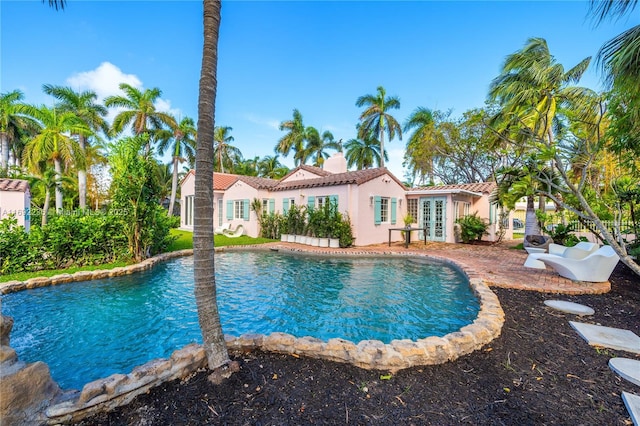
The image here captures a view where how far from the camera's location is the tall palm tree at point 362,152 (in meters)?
29.2

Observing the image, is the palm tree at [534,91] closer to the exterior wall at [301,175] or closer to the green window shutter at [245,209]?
the exterior wall at [301,175]

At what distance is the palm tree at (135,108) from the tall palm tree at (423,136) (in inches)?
900

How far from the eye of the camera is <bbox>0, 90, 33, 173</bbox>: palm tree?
2061 centimetres

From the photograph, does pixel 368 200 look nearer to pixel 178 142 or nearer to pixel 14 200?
pixel 14 200

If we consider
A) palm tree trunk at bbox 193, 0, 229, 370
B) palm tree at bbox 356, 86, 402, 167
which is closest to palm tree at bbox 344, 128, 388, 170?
palm tree at bbox 356, 86, 402, 167

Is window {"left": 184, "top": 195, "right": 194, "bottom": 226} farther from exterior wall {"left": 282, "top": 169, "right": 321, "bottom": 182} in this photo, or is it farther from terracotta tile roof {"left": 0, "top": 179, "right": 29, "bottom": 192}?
terracotta tile roof {"left": 0, "top": 179, "right": 29, "bottom": 192}

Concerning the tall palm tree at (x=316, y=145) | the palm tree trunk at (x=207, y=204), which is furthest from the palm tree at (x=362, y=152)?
the palm tree trunk at (x=207, y=204)

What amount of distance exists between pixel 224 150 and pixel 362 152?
2009 cm

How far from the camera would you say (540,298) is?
18.2 feet

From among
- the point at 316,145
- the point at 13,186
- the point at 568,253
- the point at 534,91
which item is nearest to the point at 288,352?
the point at 534,91

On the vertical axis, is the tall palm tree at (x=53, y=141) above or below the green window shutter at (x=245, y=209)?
above

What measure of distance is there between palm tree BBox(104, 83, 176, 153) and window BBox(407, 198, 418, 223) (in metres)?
21.5

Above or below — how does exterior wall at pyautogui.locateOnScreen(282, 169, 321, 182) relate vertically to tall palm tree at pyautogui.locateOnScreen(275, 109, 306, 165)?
below

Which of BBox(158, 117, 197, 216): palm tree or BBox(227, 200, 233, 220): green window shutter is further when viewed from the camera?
BBox(158, 117, 197, 216): palm tree
